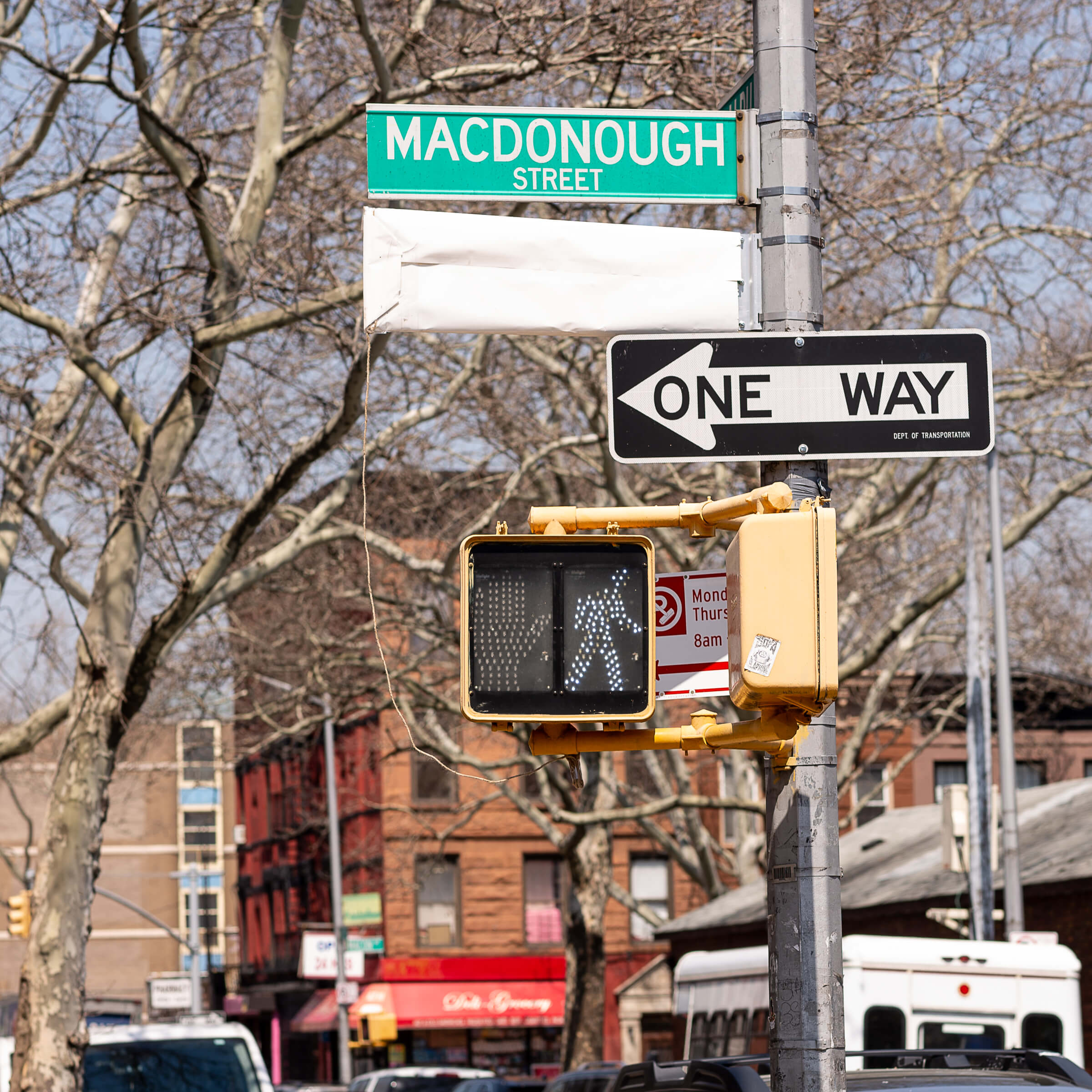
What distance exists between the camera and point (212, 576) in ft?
42.0

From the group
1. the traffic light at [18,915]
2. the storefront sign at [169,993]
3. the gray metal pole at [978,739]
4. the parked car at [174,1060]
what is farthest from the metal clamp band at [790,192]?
the storefront sign at [169,993]

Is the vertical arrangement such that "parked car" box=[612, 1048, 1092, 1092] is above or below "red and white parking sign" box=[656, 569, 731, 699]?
below

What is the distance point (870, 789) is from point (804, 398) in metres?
Answer: 40.6

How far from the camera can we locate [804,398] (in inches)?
179

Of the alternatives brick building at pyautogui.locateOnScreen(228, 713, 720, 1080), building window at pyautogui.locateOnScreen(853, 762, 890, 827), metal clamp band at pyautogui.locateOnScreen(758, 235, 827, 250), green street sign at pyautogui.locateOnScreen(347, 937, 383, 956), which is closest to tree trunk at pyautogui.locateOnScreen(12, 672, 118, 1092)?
metal clamp band at pyautogui.locateOnScreen(758, 235, 827, 250)

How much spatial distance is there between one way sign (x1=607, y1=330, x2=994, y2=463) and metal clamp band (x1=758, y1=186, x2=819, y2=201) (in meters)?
0.52

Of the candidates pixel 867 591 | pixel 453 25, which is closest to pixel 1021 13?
pixel 453 25

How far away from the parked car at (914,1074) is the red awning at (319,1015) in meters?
40.0

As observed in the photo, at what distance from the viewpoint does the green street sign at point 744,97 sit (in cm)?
512

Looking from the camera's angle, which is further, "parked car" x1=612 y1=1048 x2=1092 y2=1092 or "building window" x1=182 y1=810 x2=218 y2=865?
"building window" x1=182 y1=810 x2=218 y2=865

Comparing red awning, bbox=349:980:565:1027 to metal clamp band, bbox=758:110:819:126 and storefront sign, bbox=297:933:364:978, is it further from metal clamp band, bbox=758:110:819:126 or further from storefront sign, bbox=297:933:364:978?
metal clamp band, bbox=758:110:819:126

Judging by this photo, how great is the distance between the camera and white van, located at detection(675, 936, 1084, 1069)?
1520 cm

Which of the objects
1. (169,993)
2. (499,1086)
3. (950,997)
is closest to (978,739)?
(950,997)

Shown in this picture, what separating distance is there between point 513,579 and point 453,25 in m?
13.1
